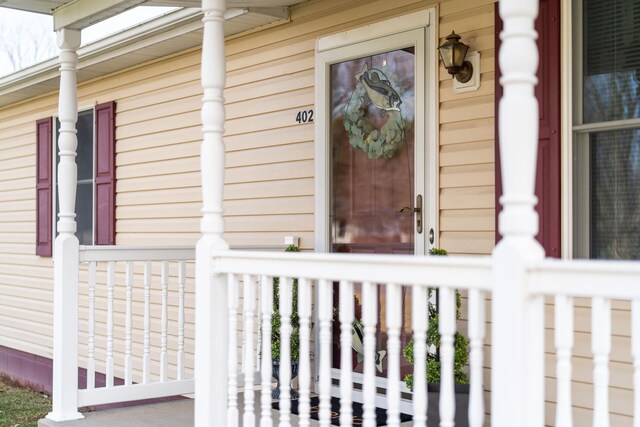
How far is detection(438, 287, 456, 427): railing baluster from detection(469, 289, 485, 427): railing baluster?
77 millimetres

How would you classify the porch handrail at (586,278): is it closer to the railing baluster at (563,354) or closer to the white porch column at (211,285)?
the railing baluster at (563,354)

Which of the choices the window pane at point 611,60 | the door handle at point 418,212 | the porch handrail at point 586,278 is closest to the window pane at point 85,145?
the door handle at point 418,212

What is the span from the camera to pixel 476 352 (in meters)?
2.54

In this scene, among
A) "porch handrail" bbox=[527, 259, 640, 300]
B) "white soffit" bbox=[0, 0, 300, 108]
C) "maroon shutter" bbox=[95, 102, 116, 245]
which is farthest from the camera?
"maroon shutter" bbox=[95, 102, 116, 245]

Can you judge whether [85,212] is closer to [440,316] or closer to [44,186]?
[44,186]

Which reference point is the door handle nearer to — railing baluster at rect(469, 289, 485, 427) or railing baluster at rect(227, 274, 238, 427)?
railing baluster at rect(227, 274, 238, 427)

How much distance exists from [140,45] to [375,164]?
8.86 ft

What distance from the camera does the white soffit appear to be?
588 centimetres

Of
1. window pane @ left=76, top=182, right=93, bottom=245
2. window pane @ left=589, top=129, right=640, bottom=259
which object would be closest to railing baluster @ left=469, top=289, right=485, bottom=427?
window pane @ left=589, top=129, right=640, bottom=259

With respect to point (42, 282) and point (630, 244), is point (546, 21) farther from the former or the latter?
point (42, 282)

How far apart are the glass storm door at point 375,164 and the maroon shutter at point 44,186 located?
4514 millimetres

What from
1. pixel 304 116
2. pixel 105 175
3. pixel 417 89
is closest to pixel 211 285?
pixel 417 89

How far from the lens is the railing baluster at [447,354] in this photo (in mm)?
2617

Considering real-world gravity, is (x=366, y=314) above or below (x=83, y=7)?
below
